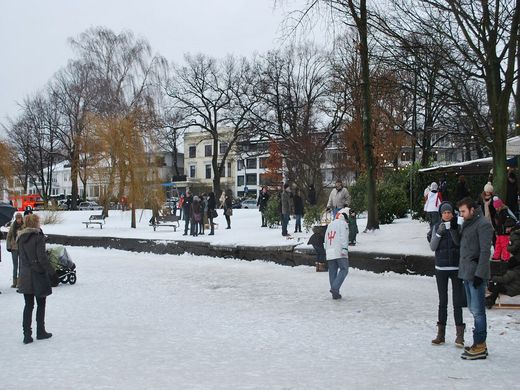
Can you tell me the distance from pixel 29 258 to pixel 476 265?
559cm

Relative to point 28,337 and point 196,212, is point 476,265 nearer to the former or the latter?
point 28,337

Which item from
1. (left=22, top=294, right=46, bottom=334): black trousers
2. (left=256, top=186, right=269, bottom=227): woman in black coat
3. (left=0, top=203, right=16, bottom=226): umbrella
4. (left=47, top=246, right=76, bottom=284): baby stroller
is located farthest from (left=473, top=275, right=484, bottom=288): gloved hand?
(left=256, top=186, right=269, bottom=227): woman in black coat

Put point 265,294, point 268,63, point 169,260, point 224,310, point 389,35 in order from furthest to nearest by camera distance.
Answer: point 268,63
point 169,260
point 389,35
point 265,294
point 224,310

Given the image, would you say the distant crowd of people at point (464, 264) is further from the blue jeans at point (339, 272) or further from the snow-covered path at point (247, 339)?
the blue jeans at point (339, 272)

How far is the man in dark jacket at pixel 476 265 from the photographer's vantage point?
6.49m

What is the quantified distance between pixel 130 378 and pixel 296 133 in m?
33.6

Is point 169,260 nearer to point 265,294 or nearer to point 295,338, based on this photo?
point 265,294

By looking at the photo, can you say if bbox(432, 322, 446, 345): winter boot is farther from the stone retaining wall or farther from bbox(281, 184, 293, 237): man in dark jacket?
bbox(281, 184, 293, 237): man in dark jacket

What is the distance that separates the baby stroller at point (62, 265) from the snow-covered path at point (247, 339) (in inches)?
11.4

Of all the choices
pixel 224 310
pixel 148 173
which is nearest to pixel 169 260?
pixel 224 310

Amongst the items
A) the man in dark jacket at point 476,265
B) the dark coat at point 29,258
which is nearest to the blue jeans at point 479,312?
the man in dark jacket at point 476,265

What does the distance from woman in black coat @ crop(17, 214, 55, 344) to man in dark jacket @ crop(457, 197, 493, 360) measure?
5233 mm

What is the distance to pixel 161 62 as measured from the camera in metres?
43.5

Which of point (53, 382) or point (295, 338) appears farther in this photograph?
point (295, 338)
